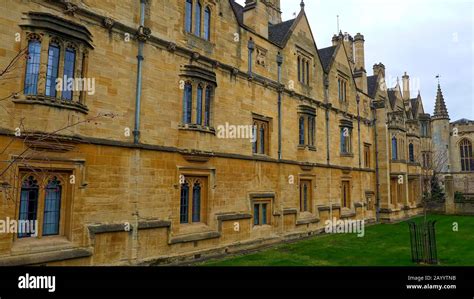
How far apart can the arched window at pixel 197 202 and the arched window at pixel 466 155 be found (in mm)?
55982

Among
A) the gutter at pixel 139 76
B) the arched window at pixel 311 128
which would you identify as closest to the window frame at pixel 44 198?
the gutter at pixel 139 76

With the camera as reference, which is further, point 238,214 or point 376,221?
point 376,221

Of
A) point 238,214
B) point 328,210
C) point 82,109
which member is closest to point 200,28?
point 82,109

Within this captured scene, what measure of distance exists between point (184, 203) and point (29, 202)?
18.9 feet

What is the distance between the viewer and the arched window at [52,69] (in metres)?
9.94

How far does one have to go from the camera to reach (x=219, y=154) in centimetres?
1505

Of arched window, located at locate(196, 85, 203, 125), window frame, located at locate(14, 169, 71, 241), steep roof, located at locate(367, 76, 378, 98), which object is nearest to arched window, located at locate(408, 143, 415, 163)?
steep roof, located at locate(367, 76, 378, 98)

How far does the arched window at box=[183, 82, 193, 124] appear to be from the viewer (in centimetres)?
1396

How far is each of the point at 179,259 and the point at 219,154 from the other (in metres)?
4.75

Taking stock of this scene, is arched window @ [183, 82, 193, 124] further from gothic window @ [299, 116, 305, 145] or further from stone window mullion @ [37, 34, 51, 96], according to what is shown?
gothic window @ [299, 116, 305, 145]

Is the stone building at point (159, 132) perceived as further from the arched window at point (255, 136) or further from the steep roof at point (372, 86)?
the steep roof at point (372, 86)

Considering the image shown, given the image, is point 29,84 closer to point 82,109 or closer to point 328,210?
point 82,109

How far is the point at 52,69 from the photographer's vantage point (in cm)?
1003

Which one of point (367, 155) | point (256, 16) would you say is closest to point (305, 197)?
point (256, 16)
